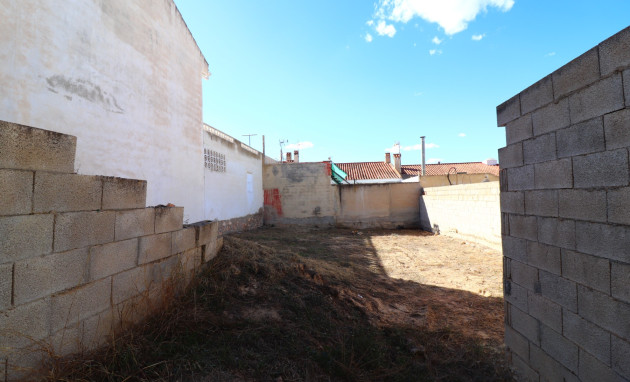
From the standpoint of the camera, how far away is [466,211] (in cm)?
948

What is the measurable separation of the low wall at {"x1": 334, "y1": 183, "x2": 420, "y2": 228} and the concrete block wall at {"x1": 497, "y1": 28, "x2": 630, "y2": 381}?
1133 cm

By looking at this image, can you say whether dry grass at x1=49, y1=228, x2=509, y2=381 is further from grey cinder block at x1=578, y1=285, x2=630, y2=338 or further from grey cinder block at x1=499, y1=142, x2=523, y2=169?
grey cinder block at x1=499, y1=142, x2=523, y2=169

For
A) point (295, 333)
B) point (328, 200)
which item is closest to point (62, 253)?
point (295, 333)

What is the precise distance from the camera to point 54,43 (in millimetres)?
4273

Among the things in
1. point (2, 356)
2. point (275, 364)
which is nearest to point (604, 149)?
point (275, 364)

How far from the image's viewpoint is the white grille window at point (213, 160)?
9.13 meters

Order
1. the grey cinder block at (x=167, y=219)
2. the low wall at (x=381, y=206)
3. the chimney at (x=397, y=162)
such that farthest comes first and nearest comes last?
the chimney at (x=397, y=162) → the low wall at (x=381, y=206) → the grey cinder block at (x=167, y=219)

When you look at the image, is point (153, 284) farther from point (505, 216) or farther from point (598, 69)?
point (598, 69)

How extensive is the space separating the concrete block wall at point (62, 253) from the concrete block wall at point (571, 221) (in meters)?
3.15

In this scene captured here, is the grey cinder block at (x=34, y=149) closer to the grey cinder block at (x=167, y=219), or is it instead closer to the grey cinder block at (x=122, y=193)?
the grey cinder block at (x=122, y=193)

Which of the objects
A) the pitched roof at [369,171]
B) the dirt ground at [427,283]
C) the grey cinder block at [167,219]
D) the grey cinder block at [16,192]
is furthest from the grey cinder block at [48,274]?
the pitched roof at [369,171]

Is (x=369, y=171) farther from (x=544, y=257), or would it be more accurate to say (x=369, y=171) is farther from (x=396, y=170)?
(x=544, y=257)

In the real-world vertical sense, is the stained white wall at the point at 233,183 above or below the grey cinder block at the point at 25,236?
above

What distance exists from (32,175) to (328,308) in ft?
9.30
